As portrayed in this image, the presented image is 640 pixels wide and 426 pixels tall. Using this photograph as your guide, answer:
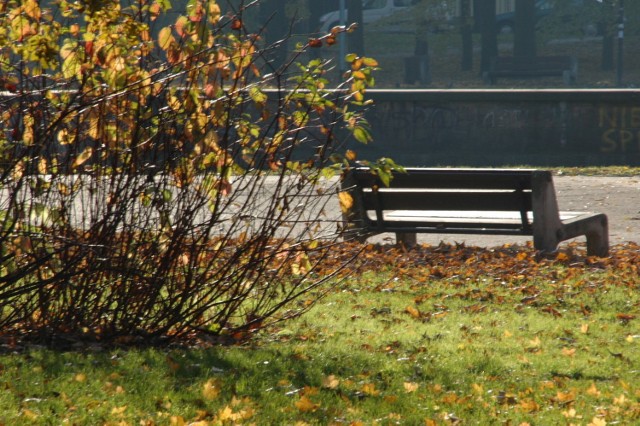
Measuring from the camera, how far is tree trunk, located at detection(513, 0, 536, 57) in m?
38.7

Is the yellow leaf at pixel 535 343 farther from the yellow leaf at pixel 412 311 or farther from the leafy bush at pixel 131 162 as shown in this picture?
the leafy bush at pixel 131 162

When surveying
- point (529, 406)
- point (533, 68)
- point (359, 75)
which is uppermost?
point (359, 75)

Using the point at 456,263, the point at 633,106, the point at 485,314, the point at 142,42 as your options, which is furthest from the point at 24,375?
the point at 633,106

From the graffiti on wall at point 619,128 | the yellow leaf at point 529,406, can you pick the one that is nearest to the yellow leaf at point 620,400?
the yellow leaf at point 529,406

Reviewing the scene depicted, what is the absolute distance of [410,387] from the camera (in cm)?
523

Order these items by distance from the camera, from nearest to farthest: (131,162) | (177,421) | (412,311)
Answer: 1. (177,421)
2. (131,162)
3. (412,311)

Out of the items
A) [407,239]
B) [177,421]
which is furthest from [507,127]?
[177,421]

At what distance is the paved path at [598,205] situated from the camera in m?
11.3

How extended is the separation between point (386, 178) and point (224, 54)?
104 centimetres

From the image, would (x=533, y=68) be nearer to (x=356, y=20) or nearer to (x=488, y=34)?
(x=488, y=34)

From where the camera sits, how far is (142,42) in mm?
5754

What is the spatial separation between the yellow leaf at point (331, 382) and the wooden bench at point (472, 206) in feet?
11.9

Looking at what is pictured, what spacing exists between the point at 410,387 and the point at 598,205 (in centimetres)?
940

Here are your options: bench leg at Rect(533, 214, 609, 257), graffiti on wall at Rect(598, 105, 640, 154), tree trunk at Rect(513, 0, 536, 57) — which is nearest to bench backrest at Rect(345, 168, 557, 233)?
bench leg at Rect(533, 214, 609, 257)
